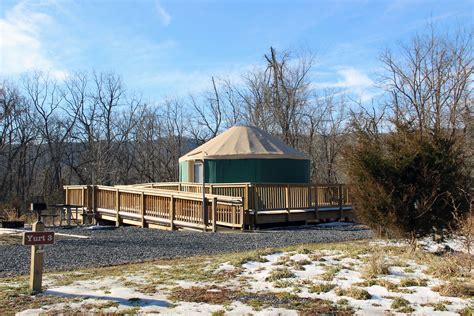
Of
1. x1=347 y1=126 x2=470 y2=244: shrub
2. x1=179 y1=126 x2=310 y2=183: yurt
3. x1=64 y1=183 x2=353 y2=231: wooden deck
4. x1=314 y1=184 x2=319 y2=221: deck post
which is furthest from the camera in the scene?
x1=179 y1=126 x2=310 y2=183: yurt

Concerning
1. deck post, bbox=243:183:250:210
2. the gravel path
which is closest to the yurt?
deck post, bbox=243:183:250:210

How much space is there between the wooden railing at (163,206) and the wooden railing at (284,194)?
604mm

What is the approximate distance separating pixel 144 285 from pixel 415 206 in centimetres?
407

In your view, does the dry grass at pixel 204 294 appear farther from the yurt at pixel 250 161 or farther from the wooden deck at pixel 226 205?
the yurt at pixel 250 161

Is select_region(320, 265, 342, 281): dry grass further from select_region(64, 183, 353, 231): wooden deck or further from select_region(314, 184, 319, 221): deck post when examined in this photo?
select_region(314, 184, 319, 221): deck post

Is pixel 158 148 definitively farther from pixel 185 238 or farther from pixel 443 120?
pixel 185 238

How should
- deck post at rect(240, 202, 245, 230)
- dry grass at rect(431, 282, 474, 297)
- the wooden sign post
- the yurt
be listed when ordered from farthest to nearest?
1. the yurt
2. deck post at rect(240, 202, 245, 230)
3. the wooden sign post
4. dry grass at rect(431, 282, 474, 297)

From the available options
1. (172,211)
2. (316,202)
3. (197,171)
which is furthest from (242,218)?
(197,171)

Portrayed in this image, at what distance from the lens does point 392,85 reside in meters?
25.4

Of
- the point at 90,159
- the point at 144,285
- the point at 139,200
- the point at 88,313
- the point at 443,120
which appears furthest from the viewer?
the point at 90,159

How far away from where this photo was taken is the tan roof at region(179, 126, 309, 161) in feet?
58.0

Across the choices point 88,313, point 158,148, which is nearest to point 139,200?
point 88,313

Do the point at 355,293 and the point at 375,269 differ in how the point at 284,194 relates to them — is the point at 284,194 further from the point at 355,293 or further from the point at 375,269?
the point at 355,293

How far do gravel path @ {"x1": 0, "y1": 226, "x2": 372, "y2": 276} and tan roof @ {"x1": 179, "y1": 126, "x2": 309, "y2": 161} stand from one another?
205 inches
